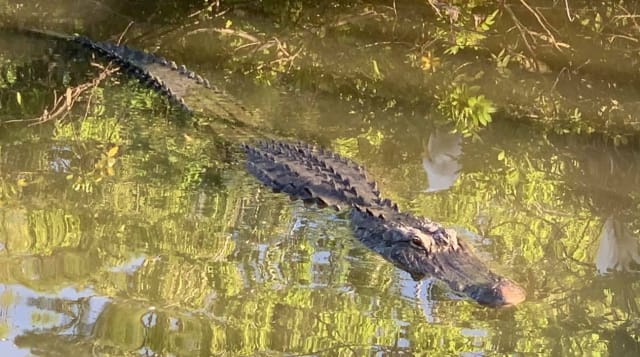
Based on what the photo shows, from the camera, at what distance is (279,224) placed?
204 inches

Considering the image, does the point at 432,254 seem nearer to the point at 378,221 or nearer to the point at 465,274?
the point at 465,274

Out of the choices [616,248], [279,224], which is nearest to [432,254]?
[279,224]

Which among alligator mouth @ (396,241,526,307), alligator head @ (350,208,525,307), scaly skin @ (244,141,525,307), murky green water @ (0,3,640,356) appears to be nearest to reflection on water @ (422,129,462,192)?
murky green water @ (0,3,640,356)

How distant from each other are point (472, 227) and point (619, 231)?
857 mm

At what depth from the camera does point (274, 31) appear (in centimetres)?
840

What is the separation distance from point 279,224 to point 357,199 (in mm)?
540

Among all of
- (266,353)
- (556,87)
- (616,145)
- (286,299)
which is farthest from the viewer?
(556,87)

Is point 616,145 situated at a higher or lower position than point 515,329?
higher

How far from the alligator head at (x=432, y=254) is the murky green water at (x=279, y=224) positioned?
0.09m

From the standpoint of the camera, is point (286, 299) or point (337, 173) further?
point (337, 173)

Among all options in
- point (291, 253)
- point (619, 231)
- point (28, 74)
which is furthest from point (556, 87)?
point (28, 74)

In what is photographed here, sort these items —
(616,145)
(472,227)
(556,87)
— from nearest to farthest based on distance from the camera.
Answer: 1. (472,227)
2. (616,145)
3. (556,87)

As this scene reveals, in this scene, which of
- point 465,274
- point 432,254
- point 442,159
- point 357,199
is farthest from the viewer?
point 442,159

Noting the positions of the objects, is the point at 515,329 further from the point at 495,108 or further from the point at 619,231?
the point at 495,108
